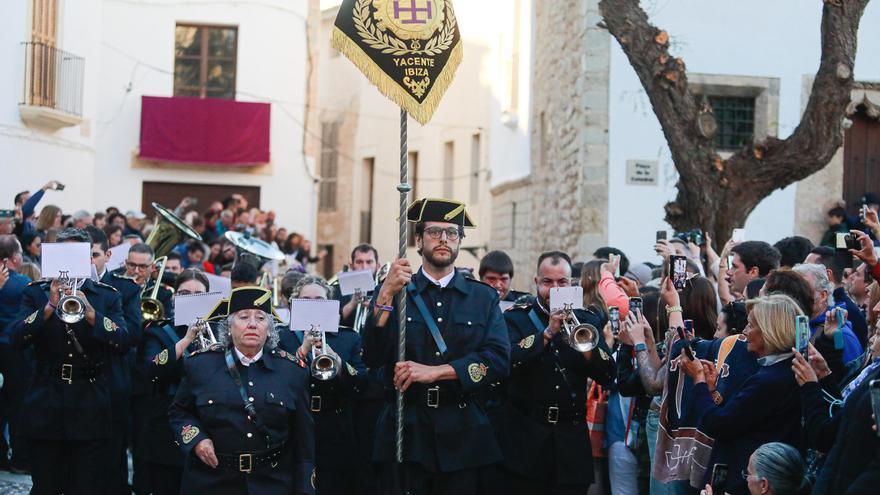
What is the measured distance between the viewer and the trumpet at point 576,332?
25.4ft

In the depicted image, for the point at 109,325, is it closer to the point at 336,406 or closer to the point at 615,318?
the point at 336,406

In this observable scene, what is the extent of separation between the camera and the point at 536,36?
2405 cm

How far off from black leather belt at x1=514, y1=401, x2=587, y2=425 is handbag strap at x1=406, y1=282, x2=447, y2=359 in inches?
42.3

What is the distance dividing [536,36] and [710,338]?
16489mm

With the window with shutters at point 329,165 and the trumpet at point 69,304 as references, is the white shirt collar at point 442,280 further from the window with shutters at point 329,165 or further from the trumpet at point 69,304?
the window with shutters at point 329,165

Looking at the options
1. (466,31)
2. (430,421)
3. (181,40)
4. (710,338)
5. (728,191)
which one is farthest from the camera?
(466,31)

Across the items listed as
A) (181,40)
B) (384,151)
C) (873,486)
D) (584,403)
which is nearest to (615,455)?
(584,403)

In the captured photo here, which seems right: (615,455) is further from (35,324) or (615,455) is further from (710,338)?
(35,324)

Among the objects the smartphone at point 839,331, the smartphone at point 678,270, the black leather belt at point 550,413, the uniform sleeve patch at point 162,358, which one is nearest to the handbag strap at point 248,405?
the uniform sleeve patch at point 162,358

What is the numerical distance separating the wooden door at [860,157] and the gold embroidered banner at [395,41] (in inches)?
448

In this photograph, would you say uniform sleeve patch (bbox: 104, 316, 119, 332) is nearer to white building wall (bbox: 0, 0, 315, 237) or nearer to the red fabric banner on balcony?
white building wall (bbox: 0, 0, 315, 237)

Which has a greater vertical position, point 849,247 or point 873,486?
point 849,247

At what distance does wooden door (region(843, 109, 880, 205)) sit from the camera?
18.3 m

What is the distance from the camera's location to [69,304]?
838cm
